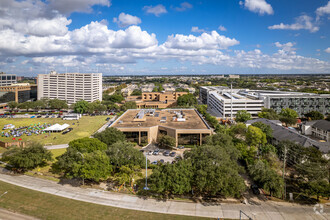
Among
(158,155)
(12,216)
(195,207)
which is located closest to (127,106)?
(158,155)

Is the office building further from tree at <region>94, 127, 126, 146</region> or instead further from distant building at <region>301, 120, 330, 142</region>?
distant building at <region>301, 120, 330, 142</region>

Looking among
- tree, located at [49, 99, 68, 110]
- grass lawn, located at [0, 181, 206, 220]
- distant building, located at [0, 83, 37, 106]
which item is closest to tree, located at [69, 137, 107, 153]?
grass lawn, located at [0, 181, 206, 220]

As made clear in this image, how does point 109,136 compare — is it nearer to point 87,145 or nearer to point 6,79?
point 87,145

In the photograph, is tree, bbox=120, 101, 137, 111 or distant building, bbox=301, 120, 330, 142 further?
tree, bbox=120, 101, 137, 111

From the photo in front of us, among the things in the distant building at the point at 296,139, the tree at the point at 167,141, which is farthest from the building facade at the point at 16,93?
the distant building at the point at 296,139

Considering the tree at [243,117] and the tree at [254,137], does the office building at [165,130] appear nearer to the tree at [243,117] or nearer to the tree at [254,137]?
the tree at [254,137]

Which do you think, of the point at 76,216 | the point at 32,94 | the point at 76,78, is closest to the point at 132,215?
the point at 76,216
